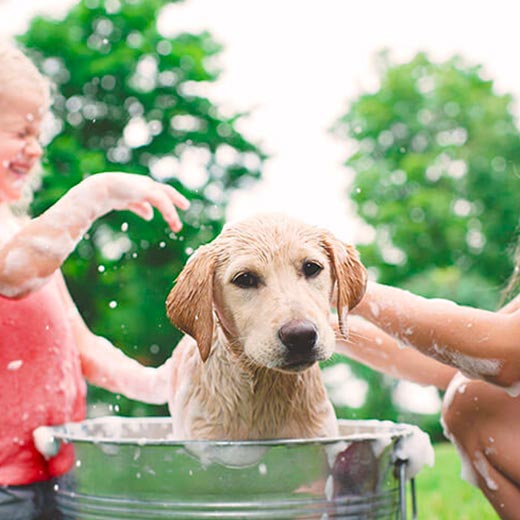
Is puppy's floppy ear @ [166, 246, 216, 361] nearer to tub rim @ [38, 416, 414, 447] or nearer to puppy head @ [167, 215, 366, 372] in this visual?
puppy head @ [167, 215, 366, 372]

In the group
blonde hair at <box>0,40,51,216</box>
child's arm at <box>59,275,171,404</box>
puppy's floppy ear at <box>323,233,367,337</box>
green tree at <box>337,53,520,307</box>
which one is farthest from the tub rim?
green tree at <box>337,53,520,307</box>

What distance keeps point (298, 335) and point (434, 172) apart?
556 inches

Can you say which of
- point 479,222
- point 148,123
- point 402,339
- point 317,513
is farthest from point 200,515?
point 479,222

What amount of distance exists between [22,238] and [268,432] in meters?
0.70

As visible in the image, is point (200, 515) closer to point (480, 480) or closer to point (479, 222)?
point (480, 480)

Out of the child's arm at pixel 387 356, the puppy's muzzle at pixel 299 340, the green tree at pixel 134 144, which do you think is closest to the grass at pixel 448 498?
the child's arm at pixel 387 356

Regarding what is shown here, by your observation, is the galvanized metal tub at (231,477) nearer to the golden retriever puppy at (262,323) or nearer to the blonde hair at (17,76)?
the golden retriever puppy at (262,323)

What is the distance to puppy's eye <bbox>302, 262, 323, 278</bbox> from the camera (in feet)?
5.20

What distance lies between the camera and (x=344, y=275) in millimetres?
1646

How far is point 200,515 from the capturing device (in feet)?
5.07

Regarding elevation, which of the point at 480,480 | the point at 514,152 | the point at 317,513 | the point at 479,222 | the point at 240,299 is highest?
the point at 240,299

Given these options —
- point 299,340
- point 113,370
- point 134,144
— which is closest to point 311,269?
point 299,340

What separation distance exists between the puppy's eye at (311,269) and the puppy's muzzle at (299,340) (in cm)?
15

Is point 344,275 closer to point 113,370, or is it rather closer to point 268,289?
point 268,289
